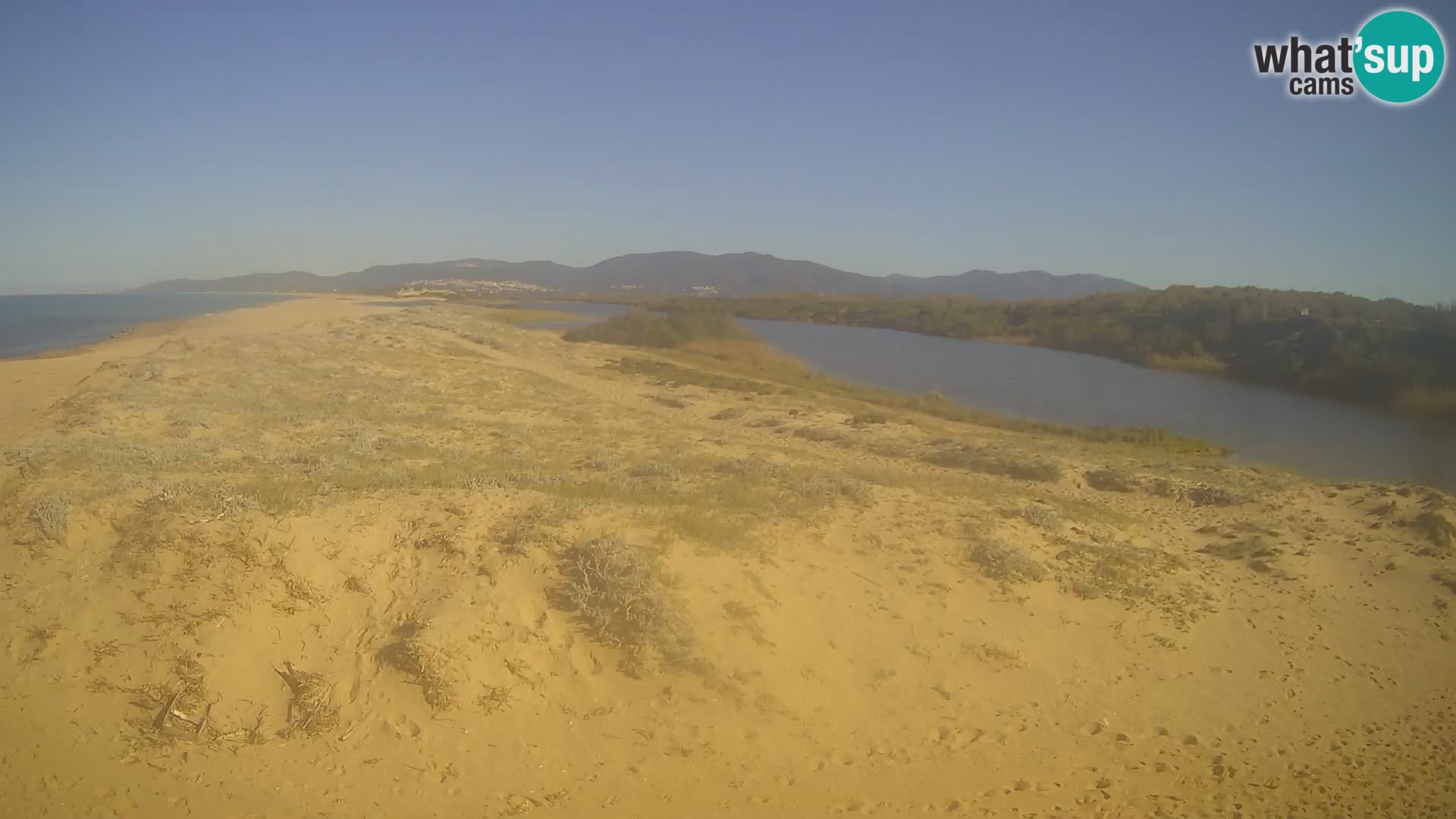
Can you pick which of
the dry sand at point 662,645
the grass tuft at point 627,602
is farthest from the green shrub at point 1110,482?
the grass tuft at point 627,602

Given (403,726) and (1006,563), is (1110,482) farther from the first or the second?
(403,726)

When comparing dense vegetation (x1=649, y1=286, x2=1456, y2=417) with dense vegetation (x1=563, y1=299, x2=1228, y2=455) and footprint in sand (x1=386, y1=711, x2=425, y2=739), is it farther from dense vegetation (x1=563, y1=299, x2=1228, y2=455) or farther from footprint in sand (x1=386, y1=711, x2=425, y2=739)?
footprint in sand (x1=386, y1=711, x2=425, y2=739)

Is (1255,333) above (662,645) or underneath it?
above

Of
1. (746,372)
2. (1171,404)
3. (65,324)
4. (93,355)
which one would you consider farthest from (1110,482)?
(65,324)

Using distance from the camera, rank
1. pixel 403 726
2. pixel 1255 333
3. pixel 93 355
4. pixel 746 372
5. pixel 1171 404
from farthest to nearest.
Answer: pixel 1255 333 → pixel 746 372 → pixel 1171 404 → pixel 93 355 → pixel 403 726

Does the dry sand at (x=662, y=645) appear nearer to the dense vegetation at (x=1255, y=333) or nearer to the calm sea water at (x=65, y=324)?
the dense vegetation at (x=1255, y=333)

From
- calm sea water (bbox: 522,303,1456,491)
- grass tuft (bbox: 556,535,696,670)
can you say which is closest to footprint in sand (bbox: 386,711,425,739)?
grass tuft (bbox: 556,535,696,670)
